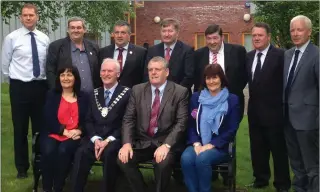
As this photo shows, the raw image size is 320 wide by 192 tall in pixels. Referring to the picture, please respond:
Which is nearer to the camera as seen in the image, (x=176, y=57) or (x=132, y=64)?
(x=176, y=57)

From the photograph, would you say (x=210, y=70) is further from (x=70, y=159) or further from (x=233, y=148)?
(x=70, y=159)

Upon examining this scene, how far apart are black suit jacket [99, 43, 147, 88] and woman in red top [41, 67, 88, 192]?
2.24 feet

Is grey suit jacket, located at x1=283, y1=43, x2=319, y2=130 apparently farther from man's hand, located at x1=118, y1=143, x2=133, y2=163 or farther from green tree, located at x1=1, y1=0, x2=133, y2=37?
green tree, located at x1=1, y1=0, x2=133, y2=37

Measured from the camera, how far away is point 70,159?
5.61 m

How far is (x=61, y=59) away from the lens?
632 centimetres

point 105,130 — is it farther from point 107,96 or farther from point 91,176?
point 91,176

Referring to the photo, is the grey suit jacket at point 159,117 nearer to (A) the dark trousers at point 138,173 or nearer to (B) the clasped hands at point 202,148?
(A) the dark trousers at point 138,173

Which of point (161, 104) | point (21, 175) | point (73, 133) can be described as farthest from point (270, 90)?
point (21, 175)

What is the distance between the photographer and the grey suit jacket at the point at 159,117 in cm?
552

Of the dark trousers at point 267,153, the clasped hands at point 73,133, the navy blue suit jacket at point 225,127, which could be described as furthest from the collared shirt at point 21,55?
the dark trousers at point 267,153

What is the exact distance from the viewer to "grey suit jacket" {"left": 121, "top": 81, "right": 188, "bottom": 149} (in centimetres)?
552

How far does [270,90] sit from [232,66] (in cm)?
60

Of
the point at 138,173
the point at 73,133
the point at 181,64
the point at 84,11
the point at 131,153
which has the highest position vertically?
the point at 84,11

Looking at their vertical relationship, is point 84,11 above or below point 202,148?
above
